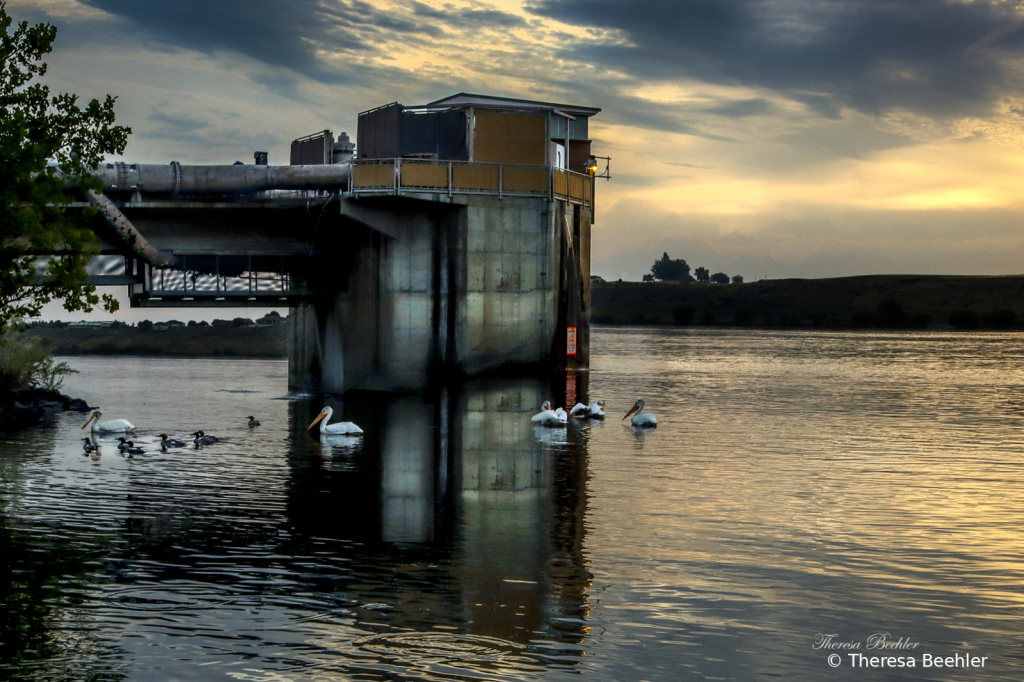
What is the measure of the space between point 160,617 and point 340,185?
39.2 m

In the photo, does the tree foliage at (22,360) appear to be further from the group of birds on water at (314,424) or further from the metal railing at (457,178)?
the metal railing at (457,178)

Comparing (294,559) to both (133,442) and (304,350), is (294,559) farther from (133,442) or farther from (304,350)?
(304,350)

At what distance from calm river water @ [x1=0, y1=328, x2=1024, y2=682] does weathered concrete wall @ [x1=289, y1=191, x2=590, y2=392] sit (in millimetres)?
14858

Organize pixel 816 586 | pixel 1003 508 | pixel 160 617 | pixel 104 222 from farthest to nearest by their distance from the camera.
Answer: pixel 104 222, pixel 1003 508, pixel 816 586, pixel 160 617

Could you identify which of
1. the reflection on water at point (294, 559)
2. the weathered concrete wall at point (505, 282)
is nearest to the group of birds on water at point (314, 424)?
the reflection on water at point (294, 559)

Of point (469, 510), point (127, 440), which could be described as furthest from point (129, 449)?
point (469, 510)

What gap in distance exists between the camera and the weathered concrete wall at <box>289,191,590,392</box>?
52156 mm

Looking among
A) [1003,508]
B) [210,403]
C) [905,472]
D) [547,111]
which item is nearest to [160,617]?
[1003,508]

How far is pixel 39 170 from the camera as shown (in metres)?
31.0

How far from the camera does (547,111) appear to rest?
54.6m

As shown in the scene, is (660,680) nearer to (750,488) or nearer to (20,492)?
(750,488)

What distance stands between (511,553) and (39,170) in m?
20.7

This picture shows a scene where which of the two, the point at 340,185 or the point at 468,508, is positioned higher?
the point at 340,185

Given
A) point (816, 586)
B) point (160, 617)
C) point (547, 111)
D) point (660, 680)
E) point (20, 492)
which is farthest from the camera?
point (547, 111)
